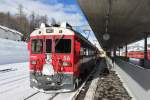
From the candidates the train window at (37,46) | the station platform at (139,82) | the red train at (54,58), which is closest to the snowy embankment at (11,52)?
the train window at (37,46)

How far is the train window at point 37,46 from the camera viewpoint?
12.0 meters

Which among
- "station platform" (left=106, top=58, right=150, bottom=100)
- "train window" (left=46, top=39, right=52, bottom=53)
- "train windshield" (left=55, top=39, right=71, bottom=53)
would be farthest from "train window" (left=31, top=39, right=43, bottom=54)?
"station platform" (left=106, top=58, right=150, bottom=100)

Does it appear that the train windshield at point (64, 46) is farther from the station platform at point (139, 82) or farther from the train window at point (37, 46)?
the station platform at point (139, 82)

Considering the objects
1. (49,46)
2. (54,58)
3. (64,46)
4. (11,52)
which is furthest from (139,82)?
(11,52)

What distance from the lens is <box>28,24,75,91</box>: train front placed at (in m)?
11.4

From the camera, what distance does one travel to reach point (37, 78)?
11.6 meters

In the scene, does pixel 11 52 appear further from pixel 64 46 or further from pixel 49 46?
pixel 64 46

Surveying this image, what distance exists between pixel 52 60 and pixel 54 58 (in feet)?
0.43

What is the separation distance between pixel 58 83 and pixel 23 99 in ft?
6.13

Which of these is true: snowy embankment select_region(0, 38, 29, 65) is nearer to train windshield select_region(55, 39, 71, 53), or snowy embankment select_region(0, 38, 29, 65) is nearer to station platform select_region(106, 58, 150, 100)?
train windshield select_region(55, 39, 71, 53)

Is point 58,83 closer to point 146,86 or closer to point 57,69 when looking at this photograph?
point 57,69

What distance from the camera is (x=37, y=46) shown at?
12.1 m

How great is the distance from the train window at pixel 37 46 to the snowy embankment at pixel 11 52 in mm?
18516

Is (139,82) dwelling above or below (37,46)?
below
